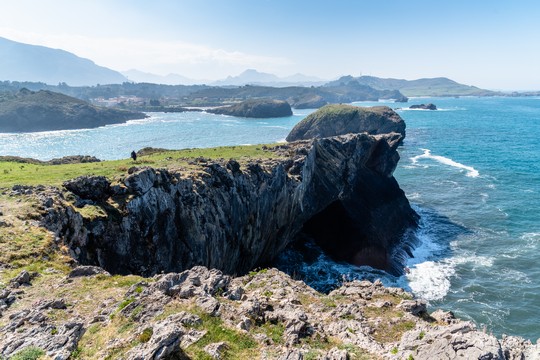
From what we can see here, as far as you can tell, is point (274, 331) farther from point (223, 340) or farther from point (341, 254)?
point (341, 254)

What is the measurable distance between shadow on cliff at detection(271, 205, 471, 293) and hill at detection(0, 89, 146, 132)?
6461 inches

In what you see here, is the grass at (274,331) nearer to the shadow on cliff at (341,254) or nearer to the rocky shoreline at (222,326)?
the rocky shoreline at (222,326)

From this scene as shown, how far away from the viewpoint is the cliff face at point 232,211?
2511 cm

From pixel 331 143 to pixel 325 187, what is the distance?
924 centimetres

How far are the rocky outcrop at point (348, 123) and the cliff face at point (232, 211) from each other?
78.3m

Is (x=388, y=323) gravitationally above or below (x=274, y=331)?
below

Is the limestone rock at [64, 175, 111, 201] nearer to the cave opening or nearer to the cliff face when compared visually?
the cliff face

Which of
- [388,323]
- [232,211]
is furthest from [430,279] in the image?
[388,323]

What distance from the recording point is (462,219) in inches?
2446

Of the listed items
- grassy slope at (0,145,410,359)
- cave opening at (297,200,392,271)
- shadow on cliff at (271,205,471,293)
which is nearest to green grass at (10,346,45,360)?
grassy slope at (0,145,410,359)

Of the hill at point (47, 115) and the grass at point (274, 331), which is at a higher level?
the hill at point (47, 115)

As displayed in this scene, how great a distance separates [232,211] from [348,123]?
12207cm

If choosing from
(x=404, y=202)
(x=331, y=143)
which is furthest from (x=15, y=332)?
(x=404, y=202)

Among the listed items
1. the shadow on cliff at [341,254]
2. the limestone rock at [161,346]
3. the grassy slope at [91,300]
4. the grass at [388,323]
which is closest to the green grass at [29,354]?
the grassy slope at [91,300]
